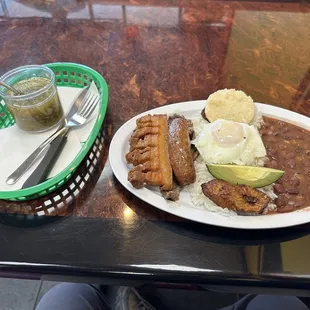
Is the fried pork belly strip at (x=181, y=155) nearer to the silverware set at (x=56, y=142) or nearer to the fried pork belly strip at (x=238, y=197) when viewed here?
the fried pork belly strip at (x=238, y=197)

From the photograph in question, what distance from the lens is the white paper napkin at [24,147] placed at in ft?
3.38

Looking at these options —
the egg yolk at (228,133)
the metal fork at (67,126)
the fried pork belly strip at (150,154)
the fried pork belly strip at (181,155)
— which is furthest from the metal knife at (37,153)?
the egg yolk at (228,133)

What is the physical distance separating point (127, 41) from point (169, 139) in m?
0.81

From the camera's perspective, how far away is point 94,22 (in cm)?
174

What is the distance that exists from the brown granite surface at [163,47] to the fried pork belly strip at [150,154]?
12cm

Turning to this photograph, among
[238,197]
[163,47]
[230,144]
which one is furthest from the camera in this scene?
[163,47]

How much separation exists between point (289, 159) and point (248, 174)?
0.70 feet

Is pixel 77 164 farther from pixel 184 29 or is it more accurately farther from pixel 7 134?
pixel 184 29

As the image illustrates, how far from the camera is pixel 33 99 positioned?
109 centimetres

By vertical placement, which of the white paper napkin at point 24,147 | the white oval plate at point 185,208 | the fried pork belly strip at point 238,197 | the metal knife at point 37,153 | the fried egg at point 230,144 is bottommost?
the white paper napkin at point 24,147

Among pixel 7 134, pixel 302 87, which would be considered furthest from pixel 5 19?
pixel 302 87

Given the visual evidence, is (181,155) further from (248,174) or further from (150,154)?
(248,174)

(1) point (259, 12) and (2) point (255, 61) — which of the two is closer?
(2) point (255, 61)

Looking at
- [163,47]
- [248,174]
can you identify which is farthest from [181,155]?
[163,47]
